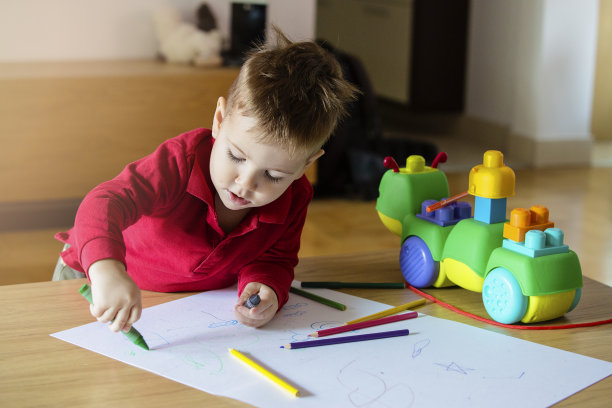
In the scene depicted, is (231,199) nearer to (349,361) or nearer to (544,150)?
(349,361)

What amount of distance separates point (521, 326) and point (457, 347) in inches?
3.8

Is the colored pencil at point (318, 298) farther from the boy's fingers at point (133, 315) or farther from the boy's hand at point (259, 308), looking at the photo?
the boy's fingers at point (133, 315)

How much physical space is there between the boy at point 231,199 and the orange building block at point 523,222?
0.77 ft

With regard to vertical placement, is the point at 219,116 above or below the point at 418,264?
above

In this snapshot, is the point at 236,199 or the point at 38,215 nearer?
the point at 236,199

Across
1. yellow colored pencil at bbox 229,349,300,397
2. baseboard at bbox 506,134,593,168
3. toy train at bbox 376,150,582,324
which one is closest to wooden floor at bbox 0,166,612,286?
baseboard at bbox 506,134,593,168

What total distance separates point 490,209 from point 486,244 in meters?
0.04

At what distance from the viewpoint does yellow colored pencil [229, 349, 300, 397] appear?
0.65m

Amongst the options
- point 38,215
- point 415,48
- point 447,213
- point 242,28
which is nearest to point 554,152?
point 415,48

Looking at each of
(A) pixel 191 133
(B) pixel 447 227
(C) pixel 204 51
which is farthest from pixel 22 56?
(B) pixel 447 227

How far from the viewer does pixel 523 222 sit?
2.66ft

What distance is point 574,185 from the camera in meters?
3.04

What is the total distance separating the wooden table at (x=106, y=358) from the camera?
0.64 meters

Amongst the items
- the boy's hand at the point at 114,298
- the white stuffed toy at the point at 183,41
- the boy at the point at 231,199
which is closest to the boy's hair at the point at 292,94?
the boy at the point at 231,199
